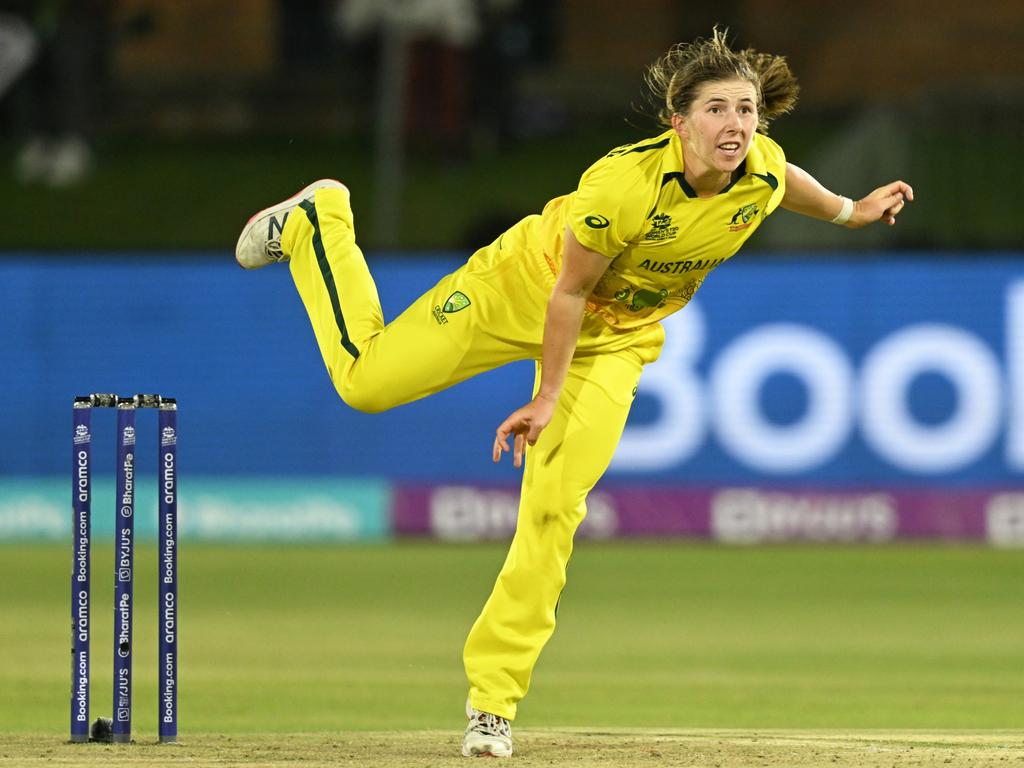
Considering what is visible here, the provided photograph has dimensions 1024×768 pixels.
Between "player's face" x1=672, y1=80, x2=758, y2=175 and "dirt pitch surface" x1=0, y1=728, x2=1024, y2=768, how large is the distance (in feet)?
5.12

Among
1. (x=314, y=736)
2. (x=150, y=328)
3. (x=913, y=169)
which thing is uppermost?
(x=913, y=169)

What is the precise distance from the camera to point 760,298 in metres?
12.2

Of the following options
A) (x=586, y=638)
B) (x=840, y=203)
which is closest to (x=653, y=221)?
(x=840, y=203)

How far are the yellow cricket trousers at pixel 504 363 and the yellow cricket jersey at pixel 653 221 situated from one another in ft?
0.32

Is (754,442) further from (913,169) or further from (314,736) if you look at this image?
(314,736)

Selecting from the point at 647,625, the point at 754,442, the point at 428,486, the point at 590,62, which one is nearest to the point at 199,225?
the point at 590,62

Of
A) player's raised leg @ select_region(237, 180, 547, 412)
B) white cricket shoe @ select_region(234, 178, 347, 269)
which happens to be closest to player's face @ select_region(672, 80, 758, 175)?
player's raised leg @ select_region(237, 180, 547, 412)

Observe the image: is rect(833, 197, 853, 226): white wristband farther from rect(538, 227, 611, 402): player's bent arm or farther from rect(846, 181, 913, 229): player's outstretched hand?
rect(538, 227, 611, 402): player's bent arm

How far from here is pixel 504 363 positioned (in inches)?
225

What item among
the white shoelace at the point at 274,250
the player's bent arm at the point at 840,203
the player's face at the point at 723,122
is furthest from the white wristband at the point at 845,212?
the white shoelace at the point at 274,250

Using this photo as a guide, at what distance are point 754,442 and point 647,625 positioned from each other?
2.93m

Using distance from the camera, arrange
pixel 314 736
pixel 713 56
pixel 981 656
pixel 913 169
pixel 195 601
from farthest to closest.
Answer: pixel 913 169 < pixel 195 601 < pixel 981 656 < pixel 314 736 < pixel 713 56

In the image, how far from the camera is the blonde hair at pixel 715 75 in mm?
5266

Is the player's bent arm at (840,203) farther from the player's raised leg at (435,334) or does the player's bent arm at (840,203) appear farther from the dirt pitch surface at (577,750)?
the dirt pitch surface at (577,750)
